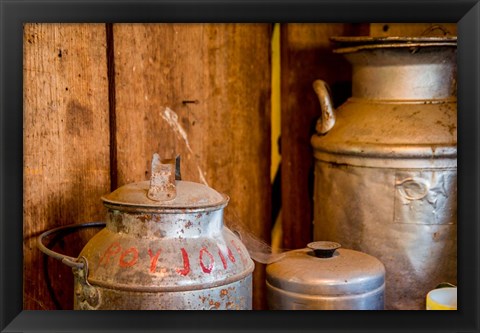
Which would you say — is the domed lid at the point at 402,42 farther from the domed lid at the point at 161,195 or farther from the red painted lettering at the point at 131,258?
the red painted lettering at the point at 131,258

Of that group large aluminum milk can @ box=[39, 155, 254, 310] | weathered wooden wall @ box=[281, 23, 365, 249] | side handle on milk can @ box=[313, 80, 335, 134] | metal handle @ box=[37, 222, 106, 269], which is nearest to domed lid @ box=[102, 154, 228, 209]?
large aluminum milk can @ box=[39, 155, 254, 310]

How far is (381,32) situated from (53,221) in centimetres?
101

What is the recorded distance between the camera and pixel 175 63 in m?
1.72

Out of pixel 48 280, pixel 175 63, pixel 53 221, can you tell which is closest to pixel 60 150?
pixel 53 221

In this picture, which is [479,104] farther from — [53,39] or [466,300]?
[53,39]

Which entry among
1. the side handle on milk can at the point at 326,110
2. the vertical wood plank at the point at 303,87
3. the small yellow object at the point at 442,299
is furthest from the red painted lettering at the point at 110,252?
the vertical wood plank at the point at 303,87

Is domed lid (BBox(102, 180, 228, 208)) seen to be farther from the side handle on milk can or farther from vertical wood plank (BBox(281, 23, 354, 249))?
vertical wood plank (BBox(281, 23, 354, 249))

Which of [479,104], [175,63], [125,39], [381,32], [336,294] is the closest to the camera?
[479,104]

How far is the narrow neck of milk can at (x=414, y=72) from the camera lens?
5.59 ft

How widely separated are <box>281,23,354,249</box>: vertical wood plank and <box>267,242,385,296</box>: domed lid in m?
0.56

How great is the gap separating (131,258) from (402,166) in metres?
0.71

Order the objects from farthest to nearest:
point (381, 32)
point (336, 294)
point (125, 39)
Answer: point (381, 32), point (125, 39), point (336, 294)

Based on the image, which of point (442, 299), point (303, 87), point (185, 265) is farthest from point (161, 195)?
point (303, 87)

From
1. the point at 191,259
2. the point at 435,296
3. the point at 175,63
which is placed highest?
the point at 175,63
